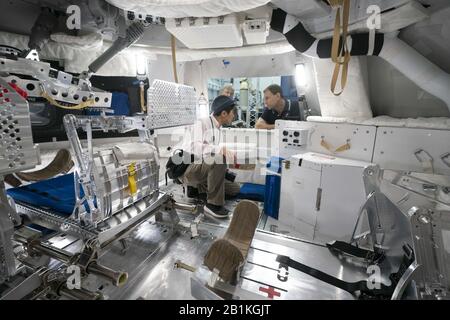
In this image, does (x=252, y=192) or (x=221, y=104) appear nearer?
(x=221, y=104)

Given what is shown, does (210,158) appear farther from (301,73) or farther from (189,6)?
(301,73)

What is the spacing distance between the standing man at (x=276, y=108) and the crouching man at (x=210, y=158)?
4.27 feet

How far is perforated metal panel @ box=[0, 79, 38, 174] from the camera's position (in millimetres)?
1196

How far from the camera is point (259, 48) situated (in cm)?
374

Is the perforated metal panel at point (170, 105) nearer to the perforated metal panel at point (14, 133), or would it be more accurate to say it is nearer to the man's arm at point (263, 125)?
the perforated metal panel at point (14, 133)

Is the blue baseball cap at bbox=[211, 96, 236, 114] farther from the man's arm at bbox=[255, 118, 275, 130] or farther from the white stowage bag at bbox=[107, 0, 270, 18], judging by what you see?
the man's arm at bbox=[255, 118, 275, 130]

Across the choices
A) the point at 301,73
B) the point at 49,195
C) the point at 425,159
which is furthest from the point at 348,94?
the point at 49,195

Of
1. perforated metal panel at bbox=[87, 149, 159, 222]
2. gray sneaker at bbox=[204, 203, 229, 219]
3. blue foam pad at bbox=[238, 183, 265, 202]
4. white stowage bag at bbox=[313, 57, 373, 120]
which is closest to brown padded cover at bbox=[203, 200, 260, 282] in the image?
gray sneaker at bbox=[204, 203, 229, 219]

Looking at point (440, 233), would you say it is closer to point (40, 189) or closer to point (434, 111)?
point (434, 111)

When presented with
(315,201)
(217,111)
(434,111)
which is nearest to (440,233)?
(315,201)

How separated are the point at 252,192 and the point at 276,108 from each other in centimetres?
170

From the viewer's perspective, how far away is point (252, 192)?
3.69m

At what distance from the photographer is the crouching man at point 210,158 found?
2.93 meters

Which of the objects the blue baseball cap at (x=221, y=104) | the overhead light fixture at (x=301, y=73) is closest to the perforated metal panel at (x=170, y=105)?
the blue baseball cap at (x=221, y=104)
